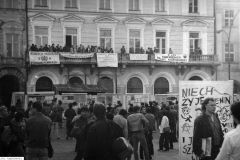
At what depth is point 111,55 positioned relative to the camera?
38938mm

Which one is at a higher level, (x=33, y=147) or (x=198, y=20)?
(x=198, y=20)

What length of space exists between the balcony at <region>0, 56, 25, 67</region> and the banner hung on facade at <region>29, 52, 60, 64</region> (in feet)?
4.10

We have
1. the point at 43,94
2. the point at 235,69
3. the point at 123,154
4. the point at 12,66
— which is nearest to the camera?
the point at 123,154

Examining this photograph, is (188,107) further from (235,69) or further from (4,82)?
(235,69)

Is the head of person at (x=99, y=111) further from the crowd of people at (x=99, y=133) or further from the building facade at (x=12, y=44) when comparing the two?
the building facade at (x=12, y=44)

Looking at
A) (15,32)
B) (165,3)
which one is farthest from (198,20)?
(15,32)

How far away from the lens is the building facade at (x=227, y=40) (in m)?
43.6

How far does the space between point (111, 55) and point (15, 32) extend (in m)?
7.72

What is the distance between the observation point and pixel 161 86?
41094 mm

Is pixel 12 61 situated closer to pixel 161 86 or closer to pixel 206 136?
pixel 161 86

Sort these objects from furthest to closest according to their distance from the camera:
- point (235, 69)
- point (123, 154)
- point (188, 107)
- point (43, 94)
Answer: point (235, 69), point (43, 94), point (188, 107), point (123, 154)

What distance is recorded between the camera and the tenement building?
38.3m

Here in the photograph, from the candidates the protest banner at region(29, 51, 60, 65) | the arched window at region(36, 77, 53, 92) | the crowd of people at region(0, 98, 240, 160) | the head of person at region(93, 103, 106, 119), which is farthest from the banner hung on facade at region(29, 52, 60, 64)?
the head of person at region(93, 103, 106, 119)

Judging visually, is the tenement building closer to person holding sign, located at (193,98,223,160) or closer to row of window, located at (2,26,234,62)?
row of window, located at (2,26,234,62)
